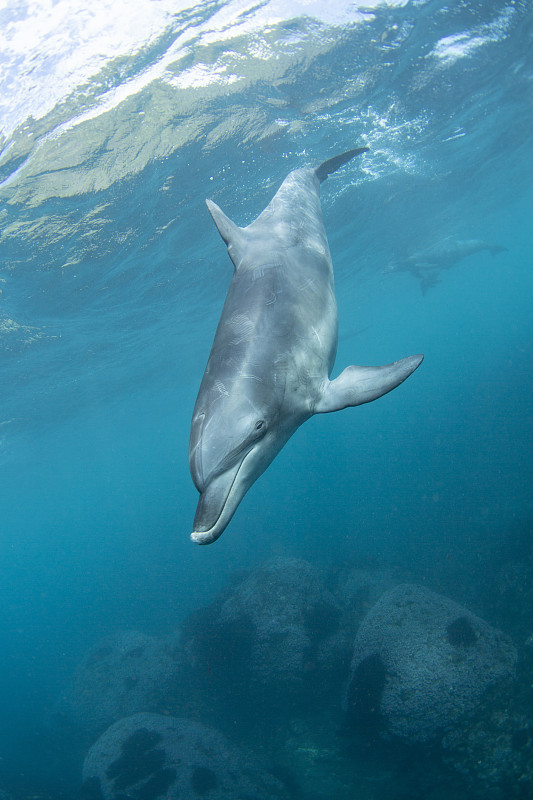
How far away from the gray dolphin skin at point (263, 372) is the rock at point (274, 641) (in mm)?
8874

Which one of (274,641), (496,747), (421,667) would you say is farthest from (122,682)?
(496,747)

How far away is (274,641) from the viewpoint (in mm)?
9930

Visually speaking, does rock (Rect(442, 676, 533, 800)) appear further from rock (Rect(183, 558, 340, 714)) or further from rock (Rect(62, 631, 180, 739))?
rock (Rect(62, 631, 180, 739))

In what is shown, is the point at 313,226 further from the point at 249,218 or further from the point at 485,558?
the point at 249,218

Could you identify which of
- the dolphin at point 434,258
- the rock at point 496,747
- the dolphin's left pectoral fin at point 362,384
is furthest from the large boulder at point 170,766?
the dolphin at point 434,258

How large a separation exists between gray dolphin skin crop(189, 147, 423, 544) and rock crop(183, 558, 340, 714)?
887 cm

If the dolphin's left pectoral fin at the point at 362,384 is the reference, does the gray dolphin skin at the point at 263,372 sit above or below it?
above

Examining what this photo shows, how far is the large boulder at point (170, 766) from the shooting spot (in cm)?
794

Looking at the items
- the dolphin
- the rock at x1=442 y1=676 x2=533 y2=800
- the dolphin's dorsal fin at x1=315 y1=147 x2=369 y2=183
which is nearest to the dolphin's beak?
the dolphin's dorsal fin at x1=315 y1=147 x2=369 y2=183

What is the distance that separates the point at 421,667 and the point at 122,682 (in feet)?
37.0

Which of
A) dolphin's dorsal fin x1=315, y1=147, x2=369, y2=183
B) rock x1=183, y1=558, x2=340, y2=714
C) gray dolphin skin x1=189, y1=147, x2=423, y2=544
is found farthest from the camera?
rock x1=183, y1=558, x2=340, y2=714

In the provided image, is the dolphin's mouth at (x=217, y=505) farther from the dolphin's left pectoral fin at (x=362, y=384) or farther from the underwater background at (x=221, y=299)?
the underwater background at (x=221, y=299)

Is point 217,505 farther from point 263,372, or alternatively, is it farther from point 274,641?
point 274,641

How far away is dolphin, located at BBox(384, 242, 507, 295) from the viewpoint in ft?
98.0
